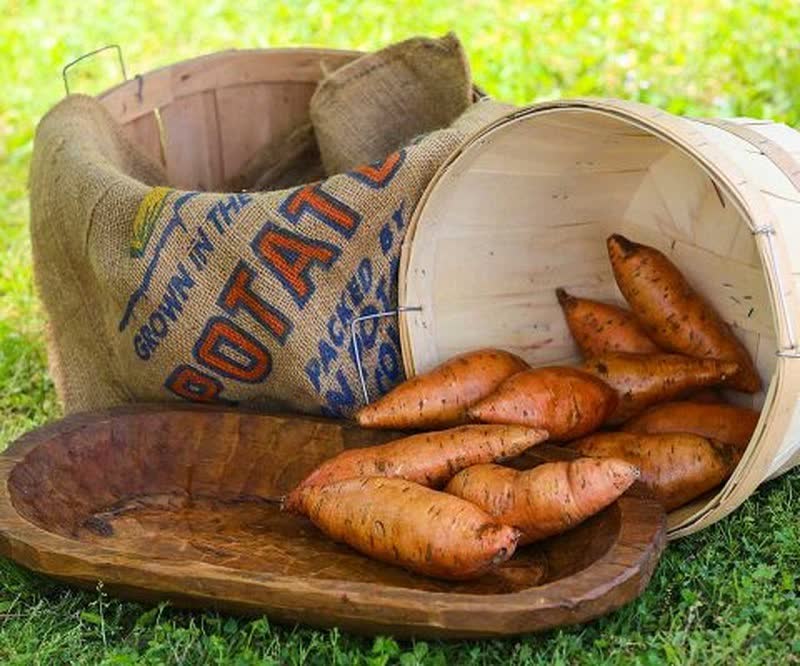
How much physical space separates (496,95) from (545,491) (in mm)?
2627

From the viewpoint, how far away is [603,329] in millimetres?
2623

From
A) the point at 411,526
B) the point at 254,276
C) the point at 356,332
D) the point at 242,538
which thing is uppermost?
the point at 254,276

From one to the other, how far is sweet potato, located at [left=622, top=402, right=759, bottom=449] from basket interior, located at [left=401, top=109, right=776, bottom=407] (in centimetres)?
15

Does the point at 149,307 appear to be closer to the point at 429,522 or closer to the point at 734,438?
the point at 429,522

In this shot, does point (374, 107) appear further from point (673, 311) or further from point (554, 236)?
point (673, 311)

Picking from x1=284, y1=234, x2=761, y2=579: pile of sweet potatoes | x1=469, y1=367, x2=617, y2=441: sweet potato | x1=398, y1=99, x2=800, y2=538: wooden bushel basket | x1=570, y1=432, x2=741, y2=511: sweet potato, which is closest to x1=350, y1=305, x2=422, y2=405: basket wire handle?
x1=398, y1=99, x2=800, y2=538: wooden bushel basket

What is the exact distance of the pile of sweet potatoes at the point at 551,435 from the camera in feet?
6.79

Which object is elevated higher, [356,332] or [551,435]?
[356,332]

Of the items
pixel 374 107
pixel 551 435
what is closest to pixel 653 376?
pixel 551 435

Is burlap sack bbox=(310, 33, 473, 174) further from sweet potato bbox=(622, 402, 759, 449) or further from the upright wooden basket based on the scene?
sweet potato bbox=(622, 402, 759, 449)

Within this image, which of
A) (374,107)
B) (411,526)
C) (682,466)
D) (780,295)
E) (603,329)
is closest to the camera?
(780,295)

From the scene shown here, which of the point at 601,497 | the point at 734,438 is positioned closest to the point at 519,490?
the point at 601,497

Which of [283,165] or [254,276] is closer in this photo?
[254,276]

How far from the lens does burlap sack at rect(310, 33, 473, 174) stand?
313cm
